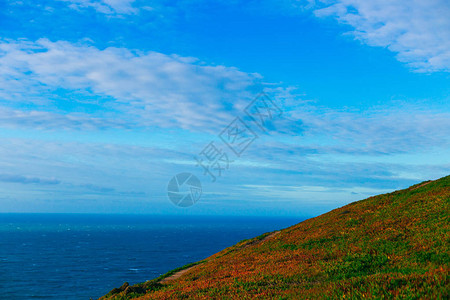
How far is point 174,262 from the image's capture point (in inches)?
4771

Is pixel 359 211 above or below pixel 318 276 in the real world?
above

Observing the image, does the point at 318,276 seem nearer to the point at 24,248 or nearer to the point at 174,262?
the point at 174,262

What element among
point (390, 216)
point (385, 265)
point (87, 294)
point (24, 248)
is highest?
point (24, 248)

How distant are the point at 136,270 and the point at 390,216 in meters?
96.8

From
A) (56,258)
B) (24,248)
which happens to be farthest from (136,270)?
(24,248)

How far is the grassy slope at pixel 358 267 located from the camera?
9.09 meters

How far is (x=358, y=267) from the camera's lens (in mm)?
14547

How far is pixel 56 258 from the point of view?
125125 mm

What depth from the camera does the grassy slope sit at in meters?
9.09

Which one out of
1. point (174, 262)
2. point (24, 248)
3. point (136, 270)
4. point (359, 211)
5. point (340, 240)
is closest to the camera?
point (340, 240)

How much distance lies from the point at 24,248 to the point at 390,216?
176 m

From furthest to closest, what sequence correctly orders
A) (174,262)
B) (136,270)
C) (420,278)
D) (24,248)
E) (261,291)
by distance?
(24,248), (174,262), (136,270), (261,291), (420,278)

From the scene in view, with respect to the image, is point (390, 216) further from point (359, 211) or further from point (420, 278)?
point (420, 278)

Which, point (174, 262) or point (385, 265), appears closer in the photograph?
point (385, 265)
